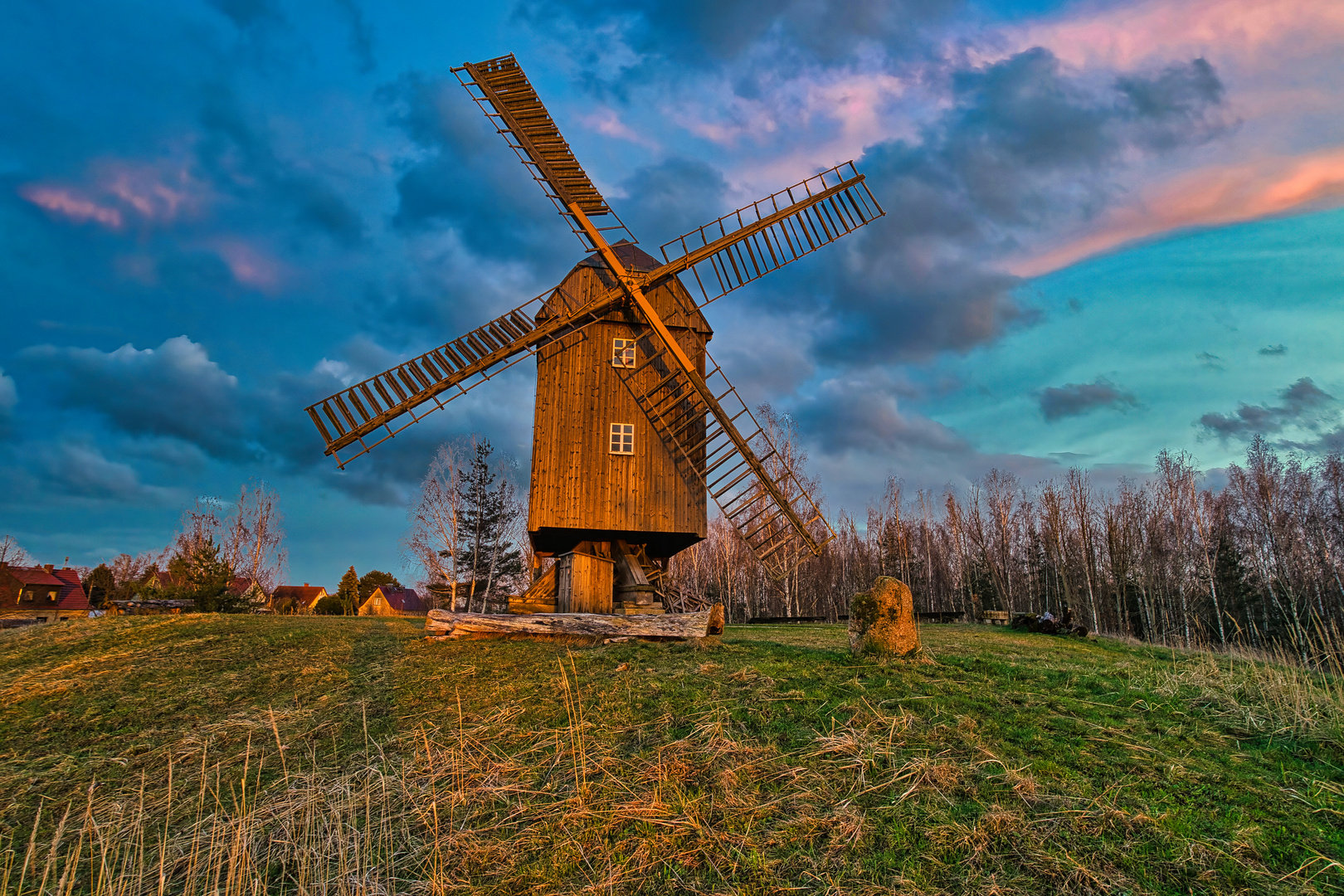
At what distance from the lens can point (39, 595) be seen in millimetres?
49188

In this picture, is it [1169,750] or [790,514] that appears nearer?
[1169,750]

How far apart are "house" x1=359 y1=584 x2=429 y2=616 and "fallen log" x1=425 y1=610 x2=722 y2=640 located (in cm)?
4804

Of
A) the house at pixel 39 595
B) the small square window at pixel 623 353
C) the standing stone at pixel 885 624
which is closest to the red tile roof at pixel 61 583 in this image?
the house at pixel 39 595

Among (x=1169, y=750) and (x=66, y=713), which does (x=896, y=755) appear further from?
(x=66, y=713)

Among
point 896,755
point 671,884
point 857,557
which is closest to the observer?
point 671,884

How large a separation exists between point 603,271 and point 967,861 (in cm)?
1401

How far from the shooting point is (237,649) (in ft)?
42.2

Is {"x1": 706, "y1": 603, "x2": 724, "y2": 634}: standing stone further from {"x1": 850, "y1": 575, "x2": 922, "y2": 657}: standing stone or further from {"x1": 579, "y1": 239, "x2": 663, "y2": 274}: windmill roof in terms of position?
{"x1": 579, "y1": 239, "x2": 663, "y2": 274}: windmill roof

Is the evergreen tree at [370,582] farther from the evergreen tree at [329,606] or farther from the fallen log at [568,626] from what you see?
the fallen log at [568,626]

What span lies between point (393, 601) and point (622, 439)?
200 ft

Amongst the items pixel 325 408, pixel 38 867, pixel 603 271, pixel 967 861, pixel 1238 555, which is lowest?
pixel 38 867

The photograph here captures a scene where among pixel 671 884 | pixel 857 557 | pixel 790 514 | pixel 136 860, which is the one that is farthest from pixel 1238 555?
pixel 136 860

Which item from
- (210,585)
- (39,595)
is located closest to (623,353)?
(210,585)

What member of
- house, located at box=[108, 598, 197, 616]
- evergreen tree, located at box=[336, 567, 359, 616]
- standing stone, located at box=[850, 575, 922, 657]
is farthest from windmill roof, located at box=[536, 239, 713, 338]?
evergreen tree, located at box=[336, 567, 359, 616]
